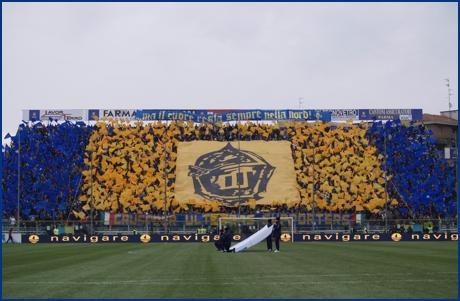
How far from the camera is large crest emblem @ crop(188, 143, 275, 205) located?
87938 millimetres

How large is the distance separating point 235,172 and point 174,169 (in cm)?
818

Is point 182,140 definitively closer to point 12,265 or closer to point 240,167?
point 240,167

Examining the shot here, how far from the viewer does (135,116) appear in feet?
315

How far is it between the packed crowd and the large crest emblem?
2068mm

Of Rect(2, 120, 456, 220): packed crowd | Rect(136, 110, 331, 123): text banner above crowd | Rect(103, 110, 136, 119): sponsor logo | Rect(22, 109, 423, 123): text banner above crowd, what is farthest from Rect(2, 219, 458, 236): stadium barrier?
Rect(103, 110, 136, 119): sponsor logo

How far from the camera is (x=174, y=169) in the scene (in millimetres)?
91125

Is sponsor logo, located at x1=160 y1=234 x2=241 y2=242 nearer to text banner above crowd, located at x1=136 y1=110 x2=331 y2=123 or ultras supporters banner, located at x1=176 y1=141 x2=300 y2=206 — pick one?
ultras supporters banner, located at x1=176 y1=141 x2=300 y2=206

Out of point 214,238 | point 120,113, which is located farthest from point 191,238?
point 120,113

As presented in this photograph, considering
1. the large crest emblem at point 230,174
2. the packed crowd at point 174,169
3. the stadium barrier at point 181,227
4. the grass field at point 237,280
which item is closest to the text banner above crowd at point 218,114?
the packed crowd at point 174,169

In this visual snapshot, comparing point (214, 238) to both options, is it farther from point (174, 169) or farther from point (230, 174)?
point (174, 169)

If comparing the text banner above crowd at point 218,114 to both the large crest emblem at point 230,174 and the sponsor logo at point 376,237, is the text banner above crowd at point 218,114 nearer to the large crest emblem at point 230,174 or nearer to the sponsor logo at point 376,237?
the large crest emblem at point 230,174

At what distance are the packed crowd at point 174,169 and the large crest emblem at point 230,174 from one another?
207cm

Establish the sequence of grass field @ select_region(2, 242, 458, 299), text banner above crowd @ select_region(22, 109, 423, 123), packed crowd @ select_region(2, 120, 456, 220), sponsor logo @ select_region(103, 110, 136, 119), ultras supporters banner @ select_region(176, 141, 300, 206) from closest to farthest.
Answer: grass field @ select_region(2, 242, 458, 299) < packed crowd @ select_region(2, 120, 456, 220) < ultras supporters banner @ select_region(176, 141, 300, 206) < text banner above crowd @ select_region(22, 109, 423, 123) < sponsor logo @ select_region(103, 110, 136, 119)

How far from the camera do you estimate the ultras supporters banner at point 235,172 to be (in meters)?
87.5
